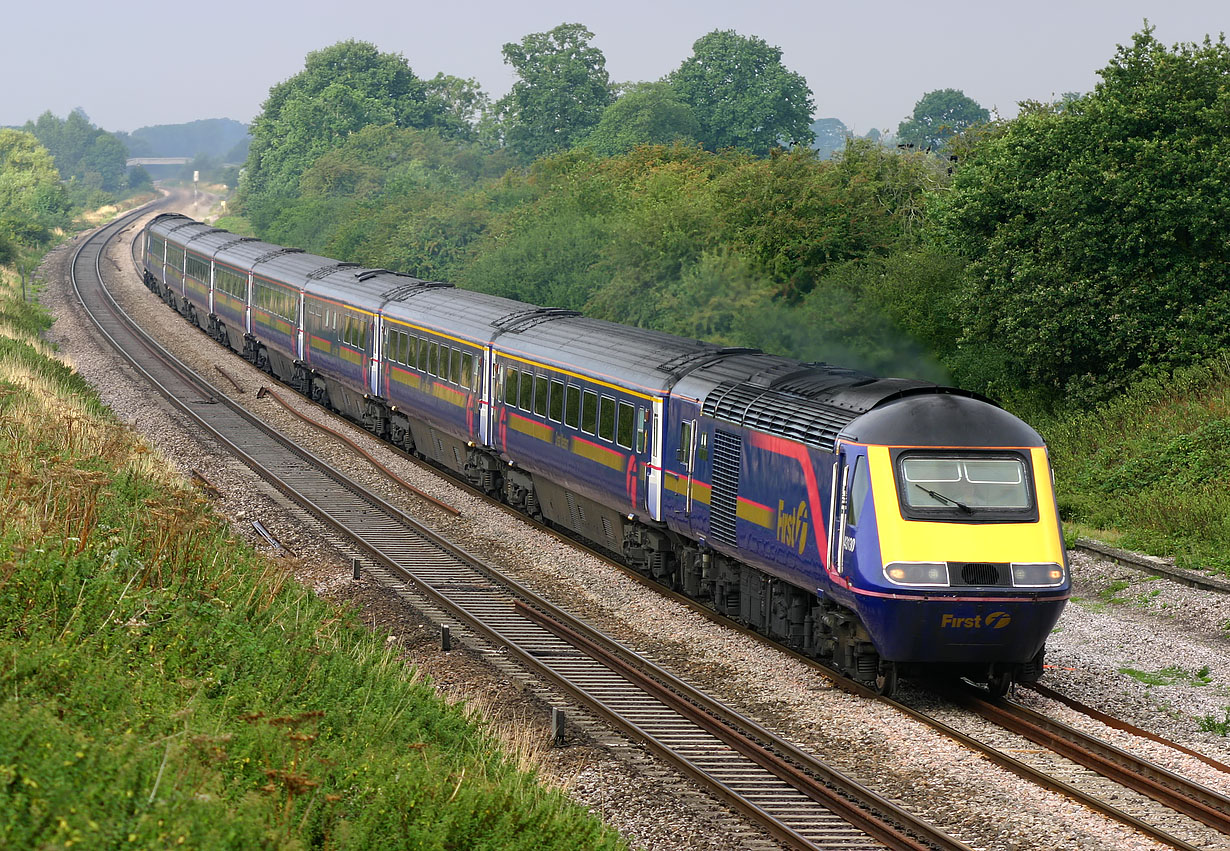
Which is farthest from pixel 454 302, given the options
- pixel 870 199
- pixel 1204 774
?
pixel 1204 774

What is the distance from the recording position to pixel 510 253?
5006cm

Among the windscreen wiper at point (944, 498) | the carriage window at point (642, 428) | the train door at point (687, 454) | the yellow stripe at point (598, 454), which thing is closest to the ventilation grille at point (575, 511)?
the yellow stripe at point (598, 454)

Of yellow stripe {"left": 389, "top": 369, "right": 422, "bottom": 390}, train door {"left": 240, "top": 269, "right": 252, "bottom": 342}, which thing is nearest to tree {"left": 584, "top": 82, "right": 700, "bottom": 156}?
train door {"left": 240, "top": 269, "right": 252, "bottom": 342}

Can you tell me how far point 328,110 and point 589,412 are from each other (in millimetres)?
99067

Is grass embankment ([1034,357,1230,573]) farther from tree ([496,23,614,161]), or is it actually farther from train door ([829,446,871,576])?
tree ([496,23,614,161])

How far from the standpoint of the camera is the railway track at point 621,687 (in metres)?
11.0

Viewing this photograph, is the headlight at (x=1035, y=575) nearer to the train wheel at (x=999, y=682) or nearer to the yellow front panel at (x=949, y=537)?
the yellow front panel at (x=949, y=537)

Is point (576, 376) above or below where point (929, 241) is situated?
below

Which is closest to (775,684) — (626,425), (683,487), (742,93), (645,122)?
(683,487)

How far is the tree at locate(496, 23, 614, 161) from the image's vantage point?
110000mm

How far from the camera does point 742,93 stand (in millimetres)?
104188

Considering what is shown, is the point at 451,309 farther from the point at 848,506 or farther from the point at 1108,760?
the point at 1108,760

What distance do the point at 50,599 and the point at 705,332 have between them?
26.9 m

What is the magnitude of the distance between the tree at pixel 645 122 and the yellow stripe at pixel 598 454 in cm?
6717
